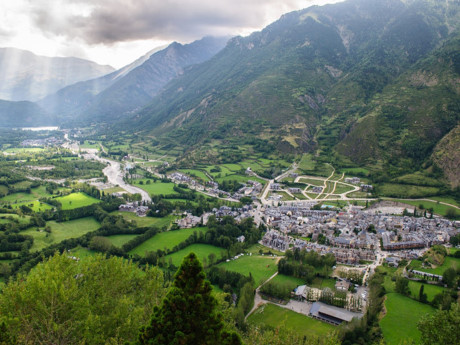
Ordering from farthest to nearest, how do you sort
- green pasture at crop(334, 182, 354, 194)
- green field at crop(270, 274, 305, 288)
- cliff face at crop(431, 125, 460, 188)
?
green pasture at crop(334, 182, 354, 194), cliff face at crop(431, 125, 460, 188), green field at crop(270, 274, 305, 288)

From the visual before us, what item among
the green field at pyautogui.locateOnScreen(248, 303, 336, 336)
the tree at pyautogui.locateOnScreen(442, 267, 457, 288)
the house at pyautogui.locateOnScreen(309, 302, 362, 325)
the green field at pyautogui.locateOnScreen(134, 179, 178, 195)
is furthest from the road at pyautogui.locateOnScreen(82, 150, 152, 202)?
the tree at pyautogui.locateOnScreen(442, 267, 457, 288)

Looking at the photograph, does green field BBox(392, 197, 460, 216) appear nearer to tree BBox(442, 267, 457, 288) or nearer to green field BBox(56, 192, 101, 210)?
tree BBox(442, 267, 457, 288)

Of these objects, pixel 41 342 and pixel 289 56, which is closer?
pixel 41 342

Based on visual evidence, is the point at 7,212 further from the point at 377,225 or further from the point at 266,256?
the point at 377,225

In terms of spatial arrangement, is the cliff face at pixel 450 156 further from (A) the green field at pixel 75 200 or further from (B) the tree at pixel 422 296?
(A) the green field at pixel 75 200

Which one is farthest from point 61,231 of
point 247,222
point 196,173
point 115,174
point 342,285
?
point 115,174

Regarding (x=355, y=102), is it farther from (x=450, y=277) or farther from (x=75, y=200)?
(x=75, y=200)

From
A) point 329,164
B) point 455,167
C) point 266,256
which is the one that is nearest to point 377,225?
point 266,256

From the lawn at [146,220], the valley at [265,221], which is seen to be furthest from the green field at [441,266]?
the lawn at [146,220]
